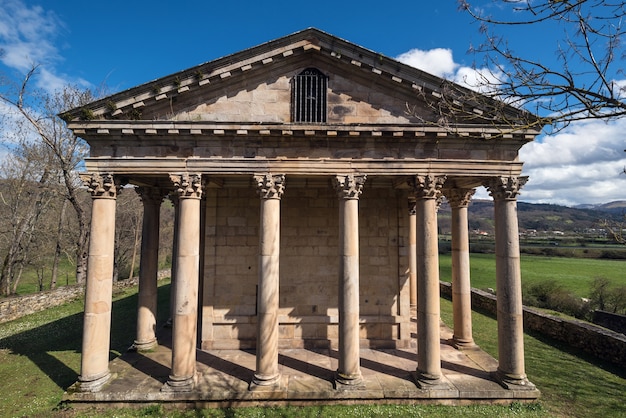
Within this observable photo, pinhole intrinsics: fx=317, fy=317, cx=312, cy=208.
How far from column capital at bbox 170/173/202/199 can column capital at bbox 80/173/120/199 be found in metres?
2.00

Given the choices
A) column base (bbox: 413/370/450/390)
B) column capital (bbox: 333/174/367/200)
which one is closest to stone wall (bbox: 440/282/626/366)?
column base (bbox: 413/370/450/390)

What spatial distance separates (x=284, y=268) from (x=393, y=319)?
5140 mm

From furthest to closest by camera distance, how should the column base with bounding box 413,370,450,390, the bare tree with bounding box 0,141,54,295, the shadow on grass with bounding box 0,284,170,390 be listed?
1. the bare tree with bounding box 0,141,54,295
2. the shadow on grass with bounding box 0,284,170,390
3. the column base with bounding box 413,370,450,390

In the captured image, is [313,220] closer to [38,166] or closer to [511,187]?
[511,187]

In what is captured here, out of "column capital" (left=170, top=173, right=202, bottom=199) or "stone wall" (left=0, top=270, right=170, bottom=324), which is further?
"stone wall" (left=0, top=270, right=170, bottom=324)

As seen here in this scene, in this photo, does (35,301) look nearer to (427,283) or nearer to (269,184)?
(269,184)

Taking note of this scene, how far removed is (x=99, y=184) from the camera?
10234mm

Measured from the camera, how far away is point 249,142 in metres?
10.4

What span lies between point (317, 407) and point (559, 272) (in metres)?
53.9

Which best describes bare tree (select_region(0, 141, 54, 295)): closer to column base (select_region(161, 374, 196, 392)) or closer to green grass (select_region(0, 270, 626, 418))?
green grass (select_region(0, 270, 626, 418))

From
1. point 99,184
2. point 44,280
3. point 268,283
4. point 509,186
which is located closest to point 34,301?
point 99,184

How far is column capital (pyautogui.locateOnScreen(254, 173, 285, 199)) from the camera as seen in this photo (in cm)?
1041

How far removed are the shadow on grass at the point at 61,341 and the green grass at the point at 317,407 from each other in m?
0.04

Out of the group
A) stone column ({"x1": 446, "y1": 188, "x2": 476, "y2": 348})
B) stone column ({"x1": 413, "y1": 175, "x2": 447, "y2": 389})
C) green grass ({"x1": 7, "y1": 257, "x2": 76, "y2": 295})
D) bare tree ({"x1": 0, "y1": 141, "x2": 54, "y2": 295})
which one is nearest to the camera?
stone column ({"x1": 413, "y1": 175, "x2": 447, "y2": 389})
